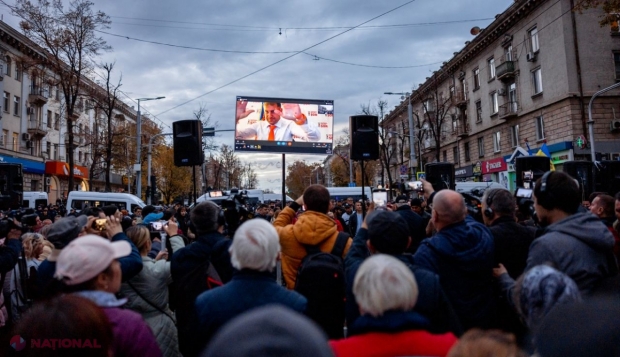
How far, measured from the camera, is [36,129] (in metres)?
39.3

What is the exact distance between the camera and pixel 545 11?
28297mm

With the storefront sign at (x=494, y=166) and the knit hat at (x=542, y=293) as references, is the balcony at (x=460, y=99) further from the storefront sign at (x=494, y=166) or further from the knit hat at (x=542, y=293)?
the knit hat at (x=542, y=293)

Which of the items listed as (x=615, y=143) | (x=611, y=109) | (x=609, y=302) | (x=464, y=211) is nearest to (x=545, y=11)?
(x=611, y=109)

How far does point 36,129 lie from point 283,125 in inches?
1363

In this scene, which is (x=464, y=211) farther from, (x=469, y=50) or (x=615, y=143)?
(x=469, y=50)

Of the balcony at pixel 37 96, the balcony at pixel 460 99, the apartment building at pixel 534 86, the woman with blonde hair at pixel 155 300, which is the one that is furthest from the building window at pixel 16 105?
the woman with blonde hair at pixel 155 300

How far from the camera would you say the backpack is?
12.8 feet

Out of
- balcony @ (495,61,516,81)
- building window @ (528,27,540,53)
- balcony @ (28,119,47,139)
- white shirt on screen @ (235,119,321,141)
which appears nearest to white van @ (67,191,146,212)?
white shirt on screen @ (235,119,321,141)

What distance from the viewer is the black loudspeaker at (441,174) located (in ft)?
40.5

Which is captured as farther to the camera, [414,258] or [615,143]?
[615,143]

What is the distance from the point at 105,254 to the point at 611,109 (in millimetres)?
31298

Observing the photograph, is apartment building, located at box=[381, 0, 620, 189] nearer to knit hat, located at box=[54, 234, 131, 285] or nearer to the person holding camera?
the person holding camera

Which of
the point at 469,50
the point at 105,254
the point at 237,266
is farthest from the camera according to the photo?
the point at 469,50

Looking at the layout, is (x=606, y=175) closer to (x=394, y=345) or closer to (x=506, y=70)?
(x=394, y=345)
